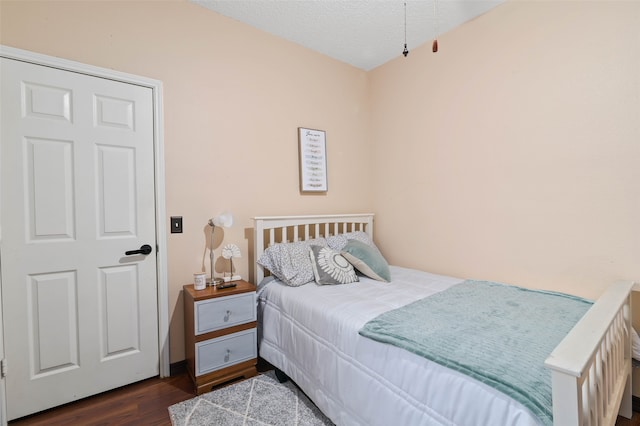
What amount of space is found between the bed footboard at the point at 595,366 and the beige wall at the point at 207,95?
2.04 m

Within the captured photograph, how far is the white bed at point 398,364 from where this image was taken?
858mm

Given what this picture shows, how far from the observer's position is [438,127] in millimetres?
2547

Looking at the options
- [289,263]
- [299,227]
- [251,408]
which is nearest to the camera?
[251,408]

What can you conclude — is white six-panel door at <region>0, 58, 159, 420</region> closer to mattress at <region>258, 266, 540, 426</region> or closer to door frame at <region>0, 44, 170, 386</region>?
door frame at <region>0, 44, 170, 386</region>

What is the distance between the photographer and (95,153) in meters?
1.81

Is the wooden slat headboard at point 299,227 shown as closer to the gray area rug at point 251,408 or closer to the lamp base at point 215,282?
the lamp base at point 215,282

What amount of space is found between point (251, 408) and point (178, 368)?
723 millimetres

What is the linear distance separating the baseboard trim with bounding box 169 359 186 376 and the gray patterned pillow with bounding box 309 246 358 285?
1112 millimetres

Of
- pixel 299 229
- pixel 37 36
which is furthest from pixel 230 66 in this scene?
pixel 299 229

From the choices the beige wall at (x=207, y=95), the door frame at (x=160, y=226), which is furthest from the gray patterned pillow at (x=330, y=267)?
the door frame at (x=160, y=226)

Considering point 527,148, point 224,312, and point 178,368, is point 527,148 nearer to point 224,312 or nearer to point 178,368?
point 224,312

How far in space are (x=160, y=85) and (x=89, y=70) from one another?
0.38 metres

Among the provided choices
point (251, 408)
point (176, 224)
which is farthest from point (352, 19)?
point (251, 408)

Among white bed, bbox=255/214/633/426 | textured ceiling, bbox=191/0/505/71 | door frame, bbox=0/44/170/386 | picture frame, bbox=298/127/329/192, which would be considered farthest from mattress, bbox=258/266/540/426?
textured ceiling, bbox=191/0/505/71
